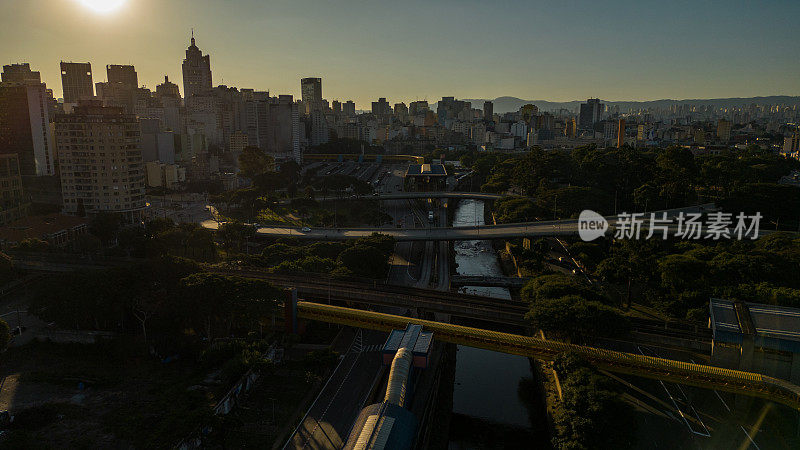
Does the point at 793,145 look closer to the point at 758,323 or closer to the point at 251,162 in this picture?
the point at 758,323

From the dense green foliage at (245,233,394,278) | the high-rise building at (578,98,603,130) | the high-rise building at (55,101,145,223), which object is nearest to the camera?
the dense green foliage at (245,233,394,278)

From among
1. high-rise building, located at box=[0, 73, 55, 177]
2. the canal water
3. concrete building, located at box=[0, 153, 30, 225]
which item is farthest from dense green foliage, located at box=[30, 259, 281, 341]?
high-rise building, located at box=[0, 73, 55, 177]

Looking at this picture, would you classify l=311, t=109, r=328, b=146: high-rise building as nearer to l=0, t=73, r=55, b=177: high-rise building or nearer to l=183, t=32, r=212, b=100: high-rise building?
l=183, t=32, r=212, b=100: high-rise building

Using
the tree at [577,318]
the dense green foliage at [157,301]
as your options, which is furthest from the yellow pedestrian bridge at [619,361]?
the dense green foliage at [157,301]

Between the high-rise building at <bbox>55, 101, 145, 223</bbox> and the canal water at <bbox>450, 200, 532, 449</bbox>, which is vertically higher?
the high-rise building at <bbox>55, 101, 145, 223</bbox>

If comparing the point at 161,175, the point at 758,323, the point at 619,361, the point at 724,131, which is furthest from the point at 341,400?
the point at 724,131

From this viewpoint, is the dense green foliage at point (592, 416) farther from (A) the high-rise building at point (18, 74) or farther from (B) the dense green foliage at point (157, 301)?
(A) the high-rise building at point (18, 74)

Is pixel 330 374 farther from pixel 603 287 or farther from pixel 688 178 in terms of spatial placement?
pixel 688 178
